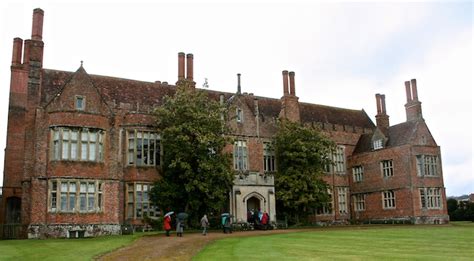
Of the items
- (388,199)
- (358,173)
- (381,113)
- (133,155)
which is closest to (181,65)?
(133,155)


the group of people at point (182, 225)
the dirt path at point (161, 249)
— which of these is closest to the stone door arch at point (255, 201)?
the group of people at point (182, 225)

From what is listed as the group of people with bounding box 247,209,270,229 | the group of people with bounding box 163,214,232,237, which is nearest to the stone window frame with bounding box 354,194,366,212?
the group of people with bounding box 247,209,270,229

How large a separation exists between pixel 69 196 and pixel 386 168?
26.4m

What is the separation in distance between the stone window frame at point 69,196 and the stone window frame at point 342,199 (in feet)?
75.8

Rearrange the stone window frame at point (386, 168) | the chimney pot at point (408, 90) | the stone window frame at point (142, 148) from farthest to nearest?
the chimney pot at point (408, 90)
the stone window frame at point (386, 168)
the stone window frame at point (142, 148)

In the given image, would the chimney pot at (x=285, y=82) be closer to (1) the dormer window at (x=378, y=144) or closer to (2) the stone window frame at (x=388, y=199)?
(1) the dormer window at (x=378, y=144)

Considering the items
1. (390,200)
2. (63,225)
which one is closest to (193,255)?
(63,225)

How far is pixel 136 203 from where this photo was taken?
33.1 m

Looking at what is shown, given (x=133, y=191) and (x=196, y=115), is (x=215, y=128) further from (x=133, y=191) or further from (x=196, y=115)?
(x=133, y=191)

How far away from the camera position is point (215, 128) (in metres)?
32.2

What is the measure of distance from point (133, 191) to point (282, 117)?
14.8 metres

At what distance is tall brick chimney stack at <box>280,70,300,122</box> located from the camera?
42906 millimetres

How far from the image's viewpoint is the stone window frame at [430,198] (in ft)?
131

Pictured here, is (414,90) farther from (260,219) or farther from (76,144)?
(76,144)
